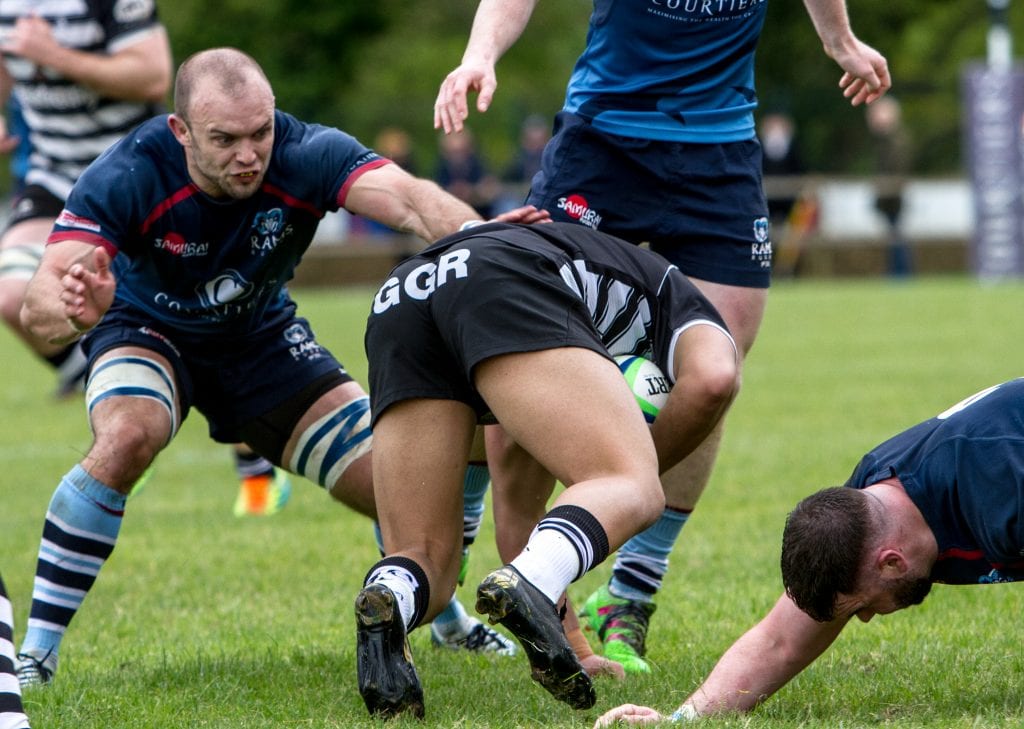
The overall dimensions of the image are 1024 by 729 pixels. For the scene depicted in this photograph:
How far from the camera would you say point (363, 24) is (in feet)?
119

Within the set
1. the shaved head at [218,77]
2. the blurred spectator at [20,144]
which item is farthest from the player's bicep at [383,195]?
the blurred spectator at [20,144]

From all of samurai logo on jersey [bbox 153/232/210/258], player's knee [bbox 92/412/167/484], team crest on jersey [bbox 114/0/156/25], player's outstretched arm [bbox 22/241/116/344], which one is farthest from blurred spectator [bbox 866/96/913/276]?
player's outstretched arm [bbox 22/241/116/344]

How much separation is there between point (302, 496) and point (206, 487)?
2.00ft

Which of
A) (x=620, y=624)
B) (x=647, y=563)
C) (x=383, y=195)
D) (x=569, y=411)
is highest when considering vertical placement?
(x=383, y=195)

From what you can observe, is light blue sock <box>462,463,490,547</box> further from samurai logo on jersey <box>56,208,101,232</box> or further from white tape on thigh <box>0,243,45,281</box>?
white tape on thigh <box>0,243,45,281</box>

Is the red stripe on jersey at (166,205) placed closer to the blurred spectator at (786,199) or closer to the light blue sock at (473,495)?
the light blue sock at (473,495)

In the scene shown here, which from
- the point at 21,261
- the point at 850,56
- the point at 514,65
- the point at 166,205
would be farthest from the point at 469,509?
the point at 514,65

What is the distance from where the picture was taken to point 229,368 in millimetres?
5012

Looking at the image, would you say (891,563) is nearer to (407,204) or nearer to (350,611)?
(407,204)

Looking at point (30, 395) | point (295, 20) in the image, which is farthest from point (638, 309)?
point (295, 20)

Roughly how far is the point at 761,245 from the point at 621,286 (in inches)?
48.3

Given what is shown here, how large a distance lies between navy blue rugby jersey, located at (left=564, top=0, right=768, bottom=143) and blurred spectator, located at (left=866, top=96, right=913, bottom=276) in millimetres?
20041

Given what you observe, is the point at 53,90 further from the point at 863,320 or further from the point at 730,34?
the point at 863,320

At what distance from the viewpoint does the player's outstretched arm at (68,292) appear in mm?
4238
